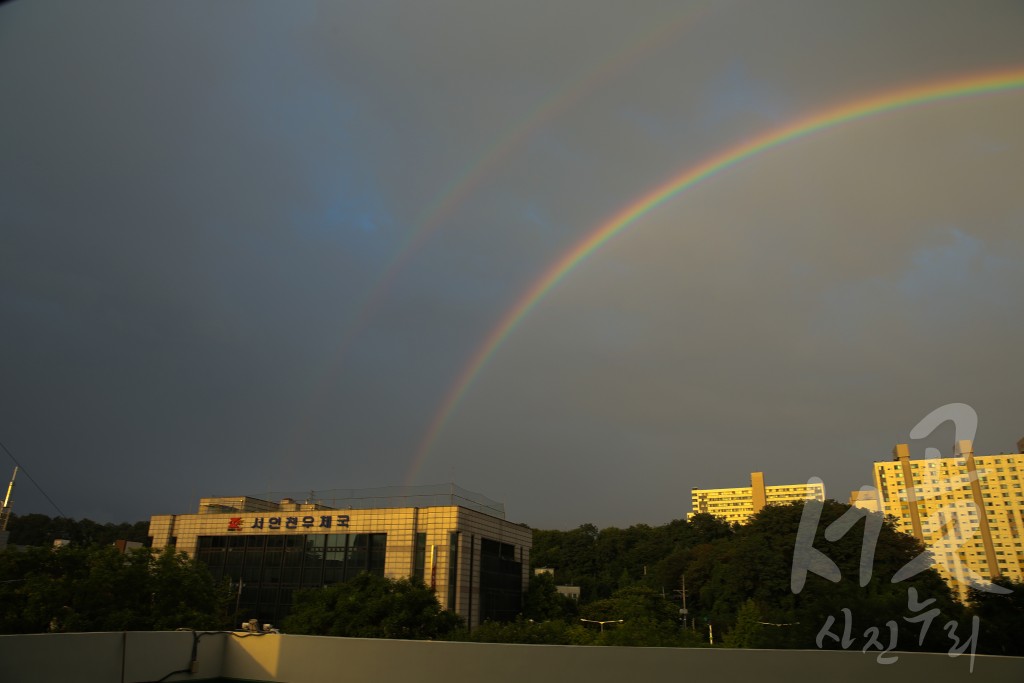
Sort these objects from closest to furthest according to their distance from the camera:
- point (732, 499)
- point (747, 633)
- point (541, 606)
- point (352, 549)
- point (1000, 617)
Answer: point (1000, 617) → point (747, 633) → point (352, 549) → point (541, 606) → point (732, 499)

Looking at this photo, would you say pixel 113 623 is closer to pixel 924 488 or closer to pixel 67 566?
pixel 67 566

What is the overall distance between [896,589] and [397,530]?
19.8m

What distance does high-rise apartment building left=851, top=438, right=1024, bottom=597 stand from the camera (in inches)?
3012

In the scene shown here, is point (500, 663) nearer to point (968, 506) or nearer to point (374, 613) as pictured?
point (374, 613)

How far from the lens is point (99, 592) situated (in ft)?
46.9

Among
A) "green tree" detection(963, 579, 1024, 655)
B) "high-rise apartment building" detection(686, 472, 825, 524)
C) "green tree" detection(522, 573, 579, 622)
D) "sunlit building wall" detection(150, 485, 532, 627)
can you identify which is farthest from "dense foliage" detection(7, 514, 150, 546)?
"high-rise apartment building" detection(686, 472, 825, 524)

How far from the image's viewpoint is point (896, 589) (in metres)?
24.9

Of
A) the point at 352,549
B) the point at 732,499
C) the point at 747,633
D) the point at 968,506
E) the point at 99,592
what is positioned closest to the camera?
the point at 99,592

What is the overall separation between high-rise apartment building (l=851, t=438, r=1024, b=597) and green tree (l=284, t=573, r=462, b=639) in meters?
71.5

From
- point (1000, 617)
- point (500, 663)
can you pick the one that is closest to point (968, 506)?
point (1000, 617)

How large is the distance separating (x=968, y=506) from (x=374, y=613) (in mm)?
86408

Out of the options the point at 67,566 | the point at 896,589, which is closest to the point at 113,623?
the point at 67,566

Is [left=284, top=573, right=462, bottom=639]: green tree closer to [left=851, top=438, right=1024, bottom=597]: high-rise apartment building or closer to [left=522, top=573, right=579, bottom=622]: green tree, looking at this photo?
[left=522, top=573, right=579, bottom=622]: green tree

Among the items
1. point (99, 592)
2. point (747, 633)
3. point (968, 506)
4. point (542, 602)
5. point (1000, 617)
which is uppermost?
point (968, 506)
